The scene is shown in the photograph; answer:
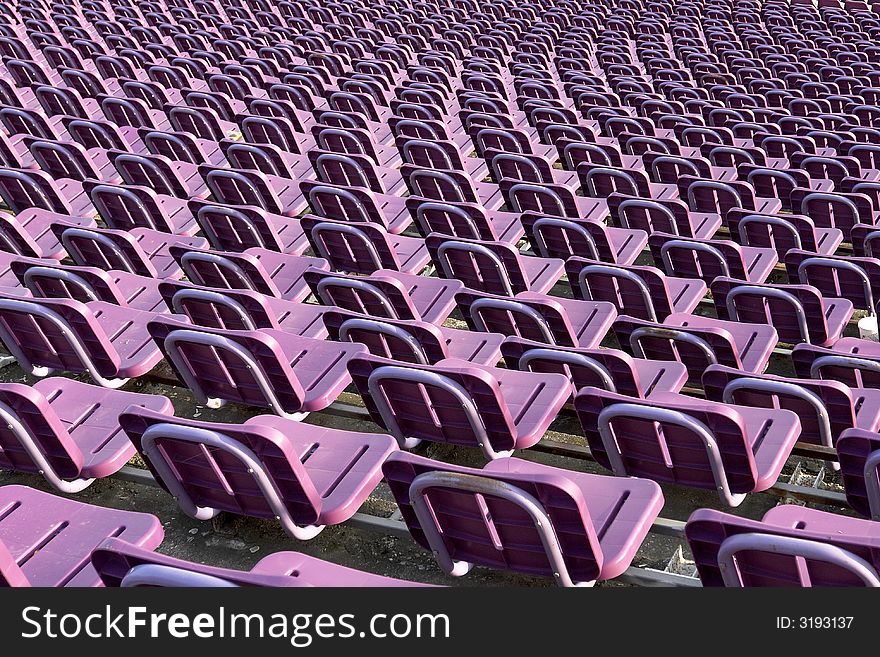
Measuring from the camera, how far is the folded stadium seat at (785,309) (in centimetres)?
586

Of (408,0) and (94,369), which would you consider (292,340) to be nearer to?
(94,369)

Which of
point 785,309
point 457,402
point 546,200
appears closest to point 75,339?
point 457,402

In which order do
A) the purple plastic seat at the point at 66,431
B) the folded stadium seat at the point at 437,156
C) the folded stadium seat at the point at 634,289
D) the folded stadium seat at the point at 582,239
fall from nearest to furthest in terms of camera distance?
the purple plastic seat at the point at 66,431
the folded stadium seat at the point at 634,289
the folded stadium seat at the point at 582,239
the folded stadium seat at the point at 437,156

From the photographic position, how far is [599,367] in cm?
475

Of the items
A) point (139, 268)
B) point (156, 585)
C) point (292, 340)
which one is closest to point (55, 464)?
point (292, 340)

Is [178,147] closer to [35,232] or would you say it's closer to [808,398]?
[35,232]

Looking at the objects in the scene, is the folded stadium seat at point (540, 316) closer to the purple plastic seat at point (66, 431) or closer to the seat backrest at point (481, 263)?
the seat backrest at point (481, 263)

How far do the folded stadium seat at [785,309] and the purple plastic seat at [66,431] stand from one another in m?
3.16

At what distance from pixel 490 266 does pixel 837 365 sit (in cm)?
214

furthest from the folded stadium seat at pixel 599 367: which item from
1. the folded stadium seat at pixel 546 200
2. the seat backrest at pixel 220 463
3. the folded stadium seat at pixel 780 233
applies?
the folded stadium seat at pixel 546 200

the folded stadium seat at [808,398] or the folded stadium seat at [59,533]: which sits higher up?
the folded stadium seat at [59,533]

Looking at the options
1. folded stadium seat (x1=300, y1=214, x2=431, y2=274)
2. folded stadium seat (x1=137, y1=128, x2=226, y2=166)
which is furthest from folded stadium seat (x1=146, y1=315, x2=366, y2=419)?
folded stadium seat (x1=137, y1=128, x2=226, y2=166)

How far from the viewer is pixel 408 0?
59.8 feet

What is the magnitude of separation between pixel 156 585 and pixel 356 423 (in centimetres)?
280
